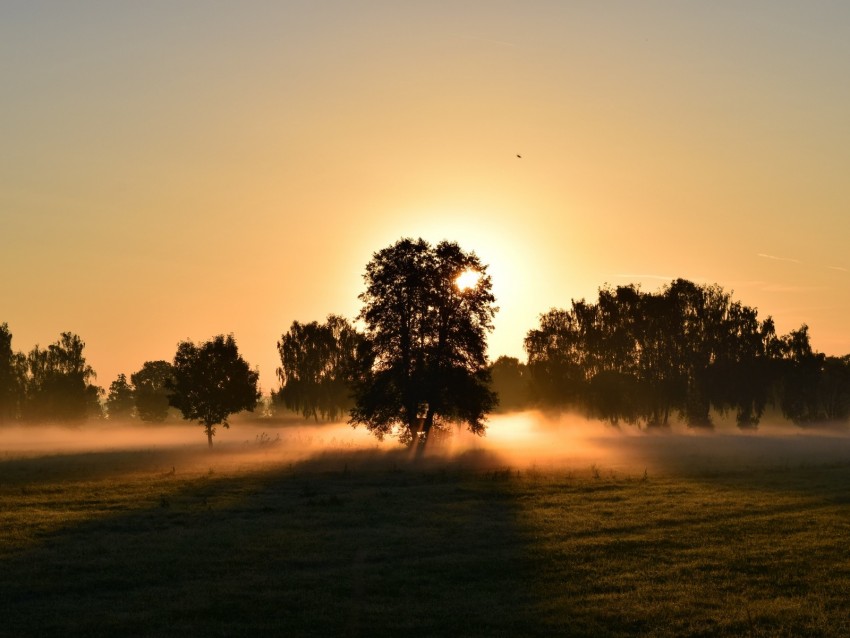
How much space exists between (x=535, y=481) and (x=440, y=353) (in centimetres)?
2607

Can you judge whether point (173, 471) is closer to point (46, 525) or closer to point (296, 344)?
point (46, 525)

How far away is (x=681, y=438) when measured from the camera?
85938 mm

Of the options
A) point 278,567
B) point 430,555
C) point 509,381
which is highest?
point 509,381

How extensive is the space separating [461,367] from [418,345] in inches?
141

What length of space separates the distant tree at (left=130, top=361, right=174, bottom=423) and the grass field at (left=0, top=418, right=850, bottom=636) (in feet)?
331

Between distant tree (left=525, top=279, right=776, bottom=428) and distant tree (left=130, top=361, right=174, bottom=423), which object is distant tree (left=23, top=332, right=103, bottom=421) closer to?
distant tree (left=130, top=361, right=174, bottom=423)

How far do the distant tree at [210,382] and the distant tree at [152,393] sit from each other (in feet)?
197

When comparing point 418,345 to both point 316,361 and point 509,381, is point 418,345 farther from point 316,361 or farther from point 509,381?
point 509,381

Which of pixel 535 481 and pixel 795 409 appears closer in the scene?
pixel 535 481

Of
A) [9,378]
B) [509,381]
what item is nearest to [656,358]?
[509,381]

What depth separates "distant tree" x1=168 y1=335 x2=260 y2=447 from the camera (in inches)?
2761

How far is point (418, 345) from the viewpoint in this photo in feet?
211

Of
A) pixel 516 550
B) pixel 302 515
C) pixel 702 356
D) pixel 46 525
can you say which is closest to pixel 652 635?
pixel 516 550

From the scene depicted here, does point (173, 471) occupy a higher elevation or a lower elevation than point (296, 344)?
lower
